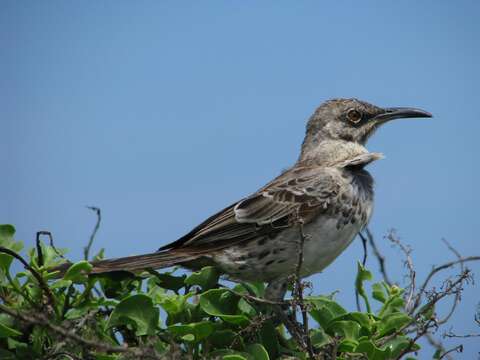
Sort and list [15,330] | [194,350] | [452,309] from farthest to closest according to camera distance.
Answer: [452,309] → [194,350] → [15,330]

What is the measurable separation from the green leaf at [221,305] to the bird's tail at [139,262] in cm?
59

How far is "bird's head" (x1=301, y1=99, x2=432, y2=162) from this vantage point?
659 cm

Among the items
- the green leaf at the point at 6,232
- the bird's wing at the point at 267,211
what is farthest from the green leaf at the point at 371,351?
the green leaf at the point at 6,232

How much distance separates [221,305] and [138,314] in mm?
453

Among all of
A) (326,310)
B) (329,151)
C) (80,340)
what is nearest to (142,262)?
(326,310)

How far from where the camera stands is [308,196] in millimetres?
5371

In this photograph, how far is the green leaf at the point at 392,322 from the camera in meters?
3.52

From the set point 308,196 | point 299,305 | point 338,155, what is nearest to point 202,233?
point 308,196

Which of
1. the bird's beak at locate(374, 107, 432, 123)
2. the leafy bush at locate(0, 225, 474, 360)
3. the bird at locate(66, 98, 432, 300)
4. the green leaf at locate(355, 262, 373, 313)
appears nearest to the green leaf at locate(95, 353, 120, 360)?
the leafy bush at locate(0, 225, 474, 360)

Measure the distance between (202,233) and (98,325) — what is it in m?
2.05

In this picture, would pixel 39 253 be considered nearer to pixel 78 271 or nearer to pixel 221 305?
pixel 78 271

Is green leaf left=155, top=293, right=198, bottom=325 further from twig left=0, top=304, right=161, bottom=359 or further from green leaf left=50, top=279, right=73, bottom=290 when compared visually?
twig left=0, top=304, right=161, bottom=359

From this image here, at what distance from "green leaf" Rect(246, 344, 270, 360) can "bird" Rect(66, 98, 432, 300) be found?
1.35 m

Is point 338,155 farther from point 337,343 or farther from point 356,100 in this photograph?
point 337,343
